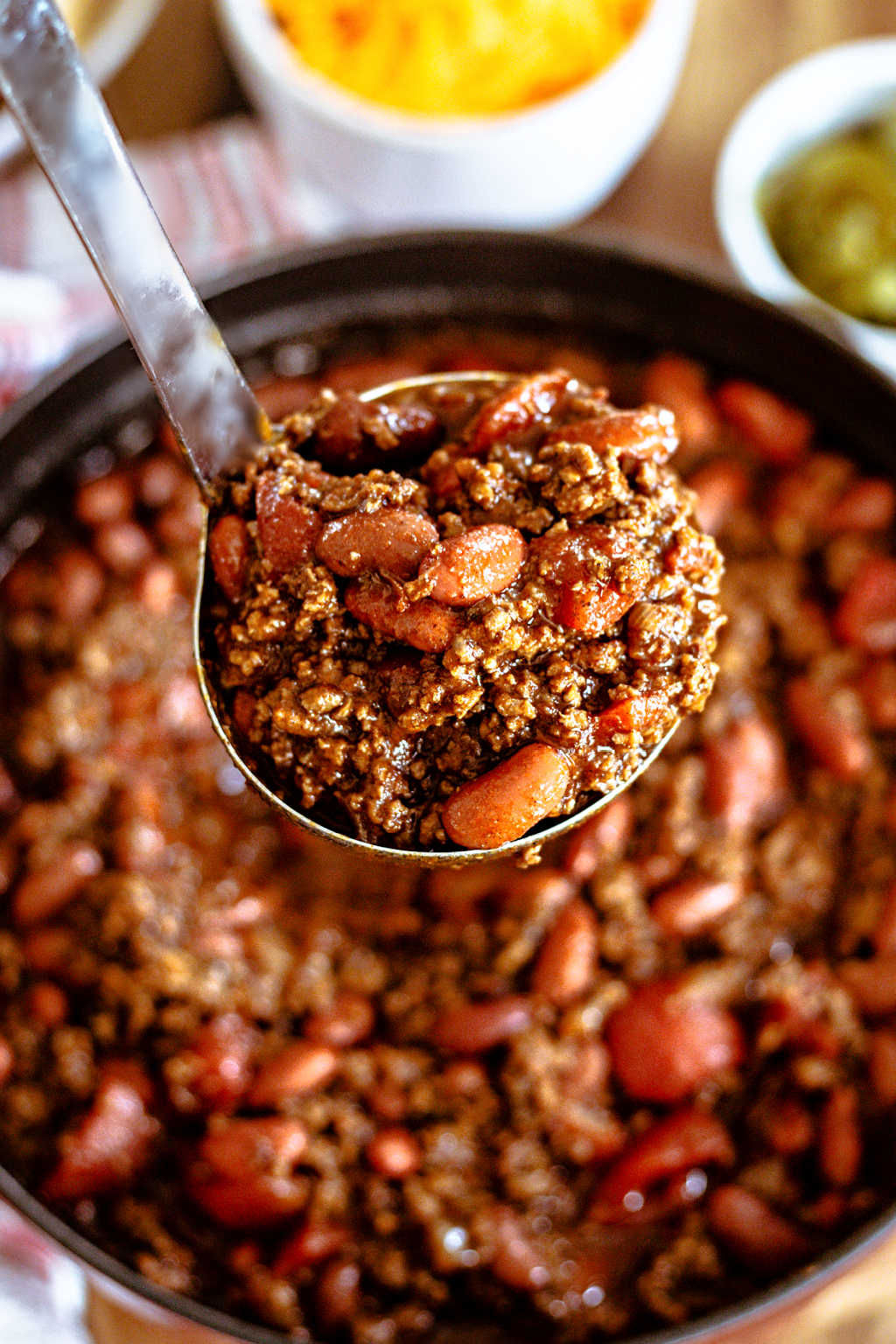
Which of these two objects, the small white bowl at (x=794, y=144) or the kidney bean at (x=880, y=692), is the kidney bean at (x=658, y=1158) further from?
the small white bowl at (x=794, y=144)

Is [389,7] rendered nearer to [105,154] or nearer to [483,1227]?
[105,154]

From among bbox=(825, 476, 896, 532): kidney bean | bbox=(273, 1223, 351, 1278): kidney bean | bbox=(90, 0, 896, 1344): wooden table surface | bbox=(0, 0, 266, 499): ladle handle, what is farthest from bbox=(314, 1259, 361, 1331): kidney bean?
bbox=(90, 0, 896, 1344): wooden table surface

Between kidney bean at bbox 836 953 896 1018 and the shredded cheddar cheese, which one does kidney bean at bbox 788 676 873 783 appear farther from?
the shredded cheddar cheese

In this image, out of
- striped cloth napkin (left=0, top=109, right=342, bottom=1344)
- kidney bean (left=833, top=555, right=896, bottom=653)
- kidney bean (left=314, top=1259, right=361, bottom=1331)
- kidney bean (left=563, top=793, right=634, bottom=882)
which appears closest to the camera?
kidney bean (left=314, top=1259, right=361, bottom=1331)

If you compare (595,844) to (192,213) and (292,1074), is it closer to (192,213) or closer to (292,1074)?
(292,1074)

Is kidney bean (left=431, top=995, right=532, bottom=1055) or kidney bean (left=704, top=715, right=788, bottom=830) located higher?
kidney bean (left=704, top=715, right=788, bottom=830)

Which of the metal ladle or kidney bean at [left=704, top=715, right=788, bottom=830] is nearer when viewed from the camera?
the metal ladle

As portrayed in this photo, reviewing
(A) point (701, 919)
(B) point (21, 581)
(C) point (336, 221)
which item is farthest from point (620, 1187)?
(C) point (336, 221)
